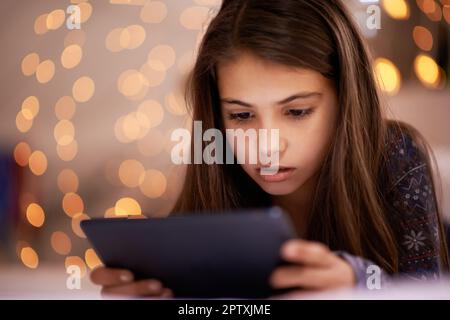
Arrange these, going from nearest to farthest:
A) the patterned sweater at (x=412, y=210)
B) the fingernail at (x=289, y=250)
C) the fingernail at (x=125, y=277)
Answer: the fingernail at (x=289, y=250), the fingernail at (x=125, y=277), the patterned sweater at (x=412, y=210)

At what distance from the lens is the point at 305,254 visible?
0.65 metres

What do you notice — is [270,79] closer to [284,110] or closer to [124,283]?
[284,110]

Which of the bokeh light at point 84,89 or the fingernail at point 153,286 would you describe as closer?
the fingernail at point 153,286

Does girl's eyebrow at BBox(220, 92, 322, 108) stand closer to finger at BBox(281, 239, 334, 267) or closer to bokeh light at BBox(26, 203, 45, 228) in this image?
finger at BBox(281, 239, 334, 267)

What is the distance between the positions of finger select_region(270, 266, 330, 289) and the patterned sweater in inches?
11.3

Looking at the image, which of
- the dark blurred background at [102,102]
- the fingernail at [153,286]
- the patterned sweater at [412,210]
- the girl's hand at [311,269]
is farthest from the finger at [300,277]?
the dark blurred background at [102,102]

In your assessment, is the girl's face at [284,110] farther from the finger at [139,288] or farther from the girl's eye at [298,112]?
the finger at [139,288]

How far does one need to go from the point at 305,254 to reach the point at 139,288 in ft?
0.83

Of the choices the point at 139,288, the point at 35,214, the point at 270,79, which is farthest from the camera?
the point at 35,214

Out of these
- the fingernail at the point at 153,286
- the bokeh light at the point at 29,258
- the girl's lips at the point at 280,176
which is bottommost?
the fingernail at the point at 153,286

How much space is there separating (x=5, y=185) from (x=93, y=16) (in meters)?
0.38

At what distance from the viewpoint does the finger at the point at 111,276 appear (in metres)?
0.78

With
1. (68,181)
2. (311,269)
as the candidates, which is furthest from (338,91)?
(68,181)

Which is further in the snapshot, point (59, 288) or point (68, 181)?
point (68, 181)
